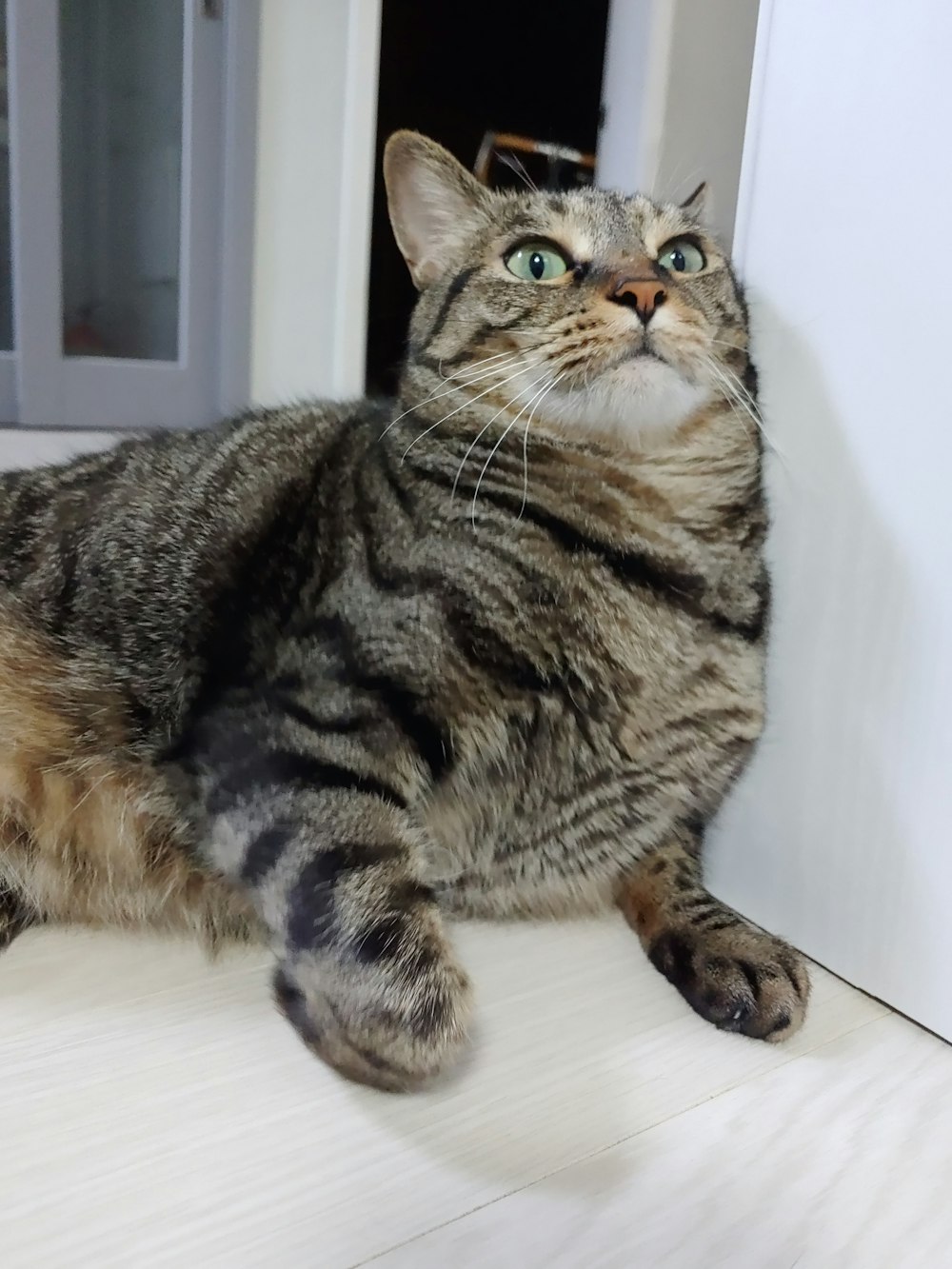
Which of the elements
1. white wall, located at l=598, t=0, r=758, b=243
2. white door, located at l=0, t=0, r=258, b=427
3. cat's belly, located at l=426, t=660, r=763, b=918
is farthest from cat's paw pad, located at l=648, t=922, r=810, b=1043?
white door, located at l=0, t=0, r=258, b=427

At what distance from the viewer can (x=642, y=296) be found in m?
0.87

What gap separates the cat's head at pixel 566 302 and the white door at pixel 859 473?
8cm

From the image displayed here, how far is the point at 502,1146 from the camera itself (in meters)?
0.66

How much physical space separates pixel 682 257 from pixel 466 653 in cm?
50

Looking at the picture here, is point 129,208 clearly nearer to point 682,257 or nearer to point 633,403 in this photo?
point 682,257

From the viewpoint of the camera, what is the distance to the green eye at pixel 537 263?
0.98 metres

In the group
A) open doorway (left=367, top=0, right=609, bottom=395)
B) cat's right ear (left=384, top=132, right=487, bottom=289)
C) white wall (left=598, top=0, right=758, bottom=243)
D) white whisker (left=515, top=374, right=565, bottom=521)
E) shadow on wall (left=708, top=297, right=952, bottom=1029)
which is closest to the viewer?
shadow on wall (left=708, top=297, right=952, bottom=1029)

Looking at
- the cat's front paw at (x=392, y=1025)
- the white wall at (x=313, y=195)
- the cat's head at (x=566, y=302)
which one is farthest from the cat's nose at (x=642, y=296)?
the white wall at (x=313, y=195)

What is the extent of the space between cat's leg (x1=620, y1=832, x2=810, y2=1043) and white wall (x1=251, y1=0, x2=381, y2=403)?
5.86 feet

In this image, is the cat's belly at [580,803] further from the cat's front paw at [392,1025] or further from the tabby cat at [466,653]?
the cat's front paw at [392,1025]

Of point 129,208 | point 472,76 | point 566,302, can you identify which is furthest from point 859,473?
point 472,76

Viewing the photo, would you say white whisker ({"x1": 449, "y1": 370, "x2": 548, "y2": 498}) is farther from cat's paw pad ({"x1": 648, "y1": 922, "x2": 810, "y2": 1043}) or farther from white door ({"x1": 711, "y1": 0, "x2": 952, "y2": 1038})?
cat's paw pad ({"x1": 648, "y1": 922, "x2": 810, "y2": 1043})

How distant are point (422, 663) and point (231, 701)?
176 millimetres

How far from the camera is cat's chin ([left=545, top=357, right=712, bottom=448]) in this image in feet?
2.83
